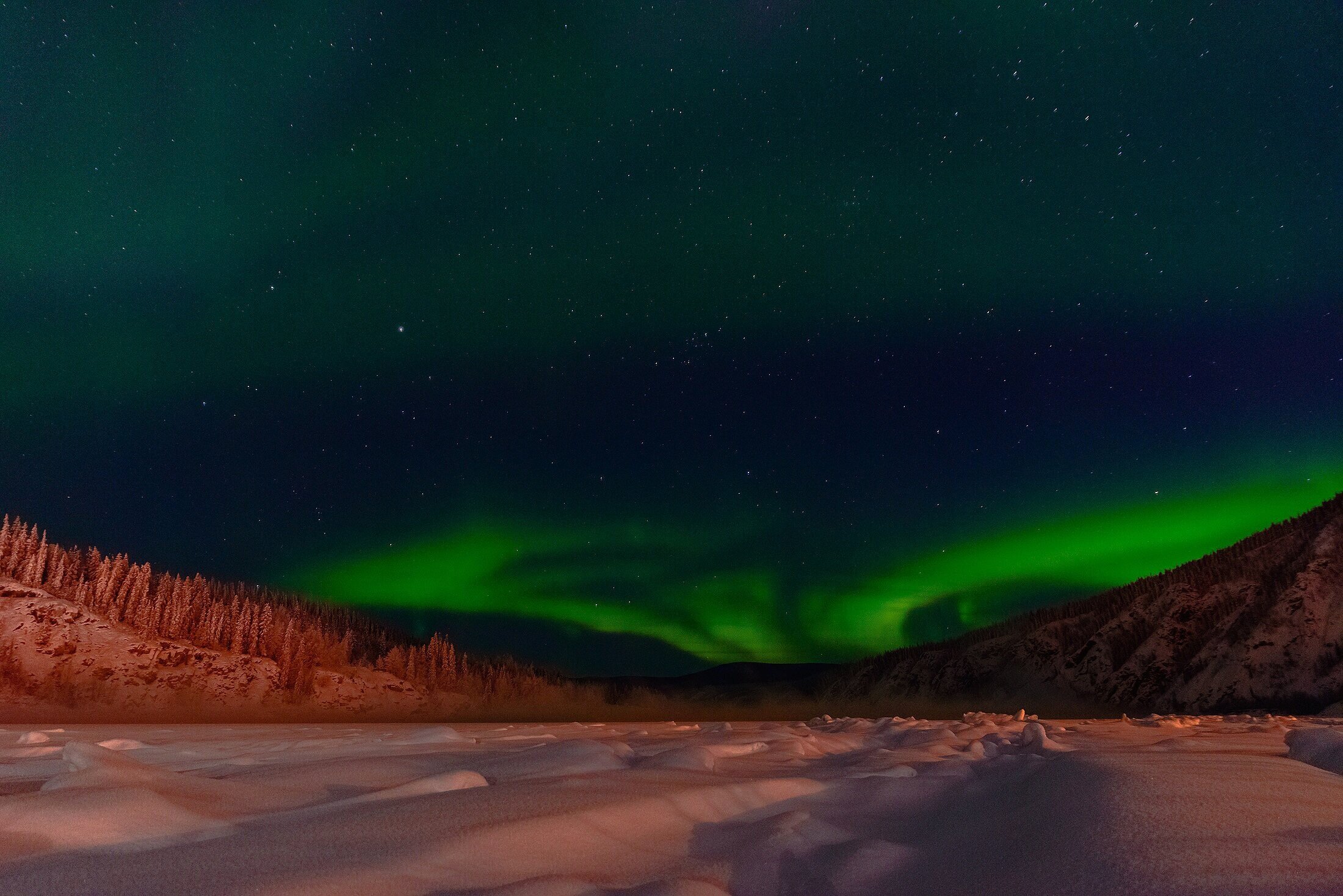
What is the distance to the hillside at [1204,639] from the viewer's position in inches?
1576

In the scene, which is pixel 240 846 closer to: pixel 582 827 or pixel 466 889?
pixel 466 889

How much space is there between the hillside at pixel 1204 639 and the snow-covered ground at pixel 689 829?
1819 inches

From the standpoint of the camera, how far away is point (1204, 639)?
52375 mm

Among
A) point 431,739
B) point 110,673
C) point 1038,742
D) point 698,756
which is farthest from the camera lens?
point 110,673

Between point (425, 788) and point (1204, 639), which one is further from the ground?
point (425, 788)

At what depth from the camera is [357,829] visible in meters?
2.60

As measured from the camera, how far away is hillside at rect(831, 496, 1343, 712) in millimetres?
40031

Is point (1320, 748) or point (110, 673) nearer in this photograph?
point (1320, 748)

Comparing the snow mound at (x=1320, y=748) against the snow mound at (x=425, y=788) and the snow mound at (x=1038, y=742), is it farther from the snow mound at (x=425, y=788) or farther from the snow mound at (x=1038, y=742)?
the snow mound at (x=425, y=788)

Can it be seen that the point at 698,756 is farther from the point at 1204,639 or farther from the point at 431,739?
the point at 1204,639

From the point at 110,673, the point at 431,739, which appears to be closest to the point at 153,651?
the point at 110,673

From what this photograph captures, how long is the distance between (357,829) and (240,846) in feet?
1.17

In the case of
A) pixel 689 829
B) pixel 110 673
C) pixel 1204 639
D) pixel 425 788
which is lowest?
pixel 1204 639

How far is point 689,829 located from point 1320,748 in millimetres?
4003
